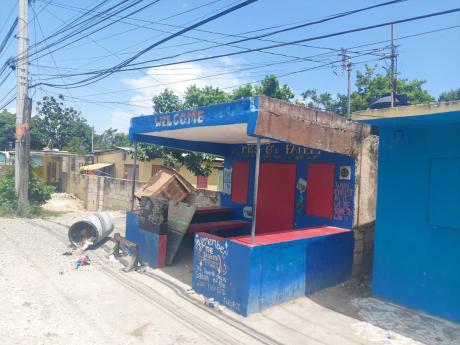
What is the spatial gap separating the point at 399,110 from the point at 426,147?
0.83 metres

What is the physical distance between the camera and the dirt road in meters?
4.76

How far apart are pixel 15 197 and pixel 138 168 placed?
38.8 feet

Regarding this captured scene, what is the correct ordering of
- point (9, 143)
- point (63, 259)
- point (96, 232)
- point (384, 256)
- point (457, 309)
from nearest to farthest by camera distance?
point (457, 309)
point (384, 256)
point (63, 259)
point (96, 232)
point (9, 143)

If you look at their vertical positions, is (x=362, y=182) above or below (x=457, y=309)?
above

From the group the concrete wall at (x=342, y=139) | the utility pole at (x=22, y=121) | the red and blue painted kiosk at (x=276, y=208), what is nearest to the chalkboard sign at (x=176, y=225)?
the red and blue painted kiosk at (x=276, y=208)

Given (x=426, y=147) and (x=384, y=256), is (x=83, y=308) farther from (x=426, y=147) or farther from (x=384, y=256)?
(x=426, y=147)

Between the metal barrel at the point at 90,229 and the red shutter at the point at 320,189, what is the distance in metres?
5.19

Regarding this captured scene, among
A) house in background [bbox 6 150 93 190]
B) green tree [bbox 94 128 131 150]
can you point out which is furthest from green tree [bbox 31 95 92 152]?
house in background [bbox 6 150 93 190]

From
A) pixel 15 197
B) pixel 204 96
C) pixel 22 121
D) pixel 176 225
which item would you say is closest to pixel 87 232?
pixel 176 225

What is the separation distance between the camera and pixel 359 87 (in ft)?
96.1

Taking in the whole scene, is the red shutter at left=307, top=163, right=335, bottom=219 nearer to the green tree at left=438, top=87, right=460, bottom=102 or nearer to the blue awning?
the blue awning

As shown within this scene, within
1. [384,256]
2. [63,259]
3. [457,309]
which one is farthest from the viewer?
[63,259]

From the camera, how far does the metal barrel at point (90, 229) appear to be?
9.28 meters

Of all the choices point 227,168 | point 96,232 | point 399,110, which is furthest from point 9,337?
point 227,168
